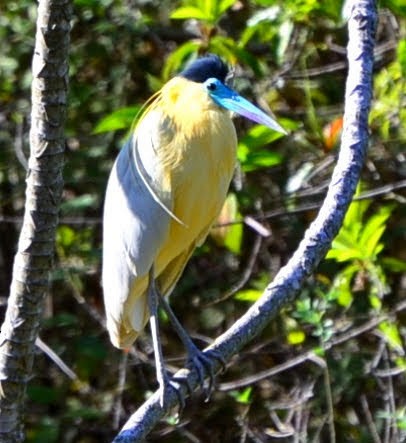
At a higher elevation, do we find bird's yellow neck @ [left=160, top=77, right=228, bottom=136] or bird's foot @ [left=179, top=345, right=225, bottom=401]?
bird's yellow neck @ [left=160, top=77, right=228, bottom=136]

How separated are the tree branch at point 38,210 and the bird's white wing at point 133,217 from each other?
69cm

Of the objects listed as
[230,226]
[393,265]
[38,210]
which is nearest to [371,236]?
[393,265]

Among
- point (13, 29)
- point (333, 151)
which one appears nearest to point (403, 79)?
point (333, 151)

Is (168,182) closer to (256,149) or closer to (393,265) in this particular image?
(256,149)

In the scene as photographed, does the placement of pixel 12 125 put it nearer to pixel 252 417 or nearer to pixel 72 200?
pixel 72 200

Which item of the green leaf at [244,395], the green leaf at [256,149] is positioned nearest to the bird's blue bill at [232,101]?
the green leaf at [256,149]

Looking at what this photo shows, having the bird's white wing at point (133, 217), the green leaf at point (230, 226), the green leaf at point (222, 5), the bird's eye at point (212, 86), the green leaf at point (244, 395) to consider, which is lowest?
the green leaf at point (244, 395)

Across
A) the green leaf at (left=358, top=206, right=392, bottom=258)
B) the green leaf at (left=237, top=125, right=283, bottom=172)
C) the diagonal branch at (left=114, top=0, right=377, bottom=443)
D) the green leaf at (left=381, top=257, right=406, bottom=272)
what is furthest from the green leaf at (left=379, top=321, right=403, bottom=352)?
the diagonal branch at (left=114, top=0, right=377, bottom=443)

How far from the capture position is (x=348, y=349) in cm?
397

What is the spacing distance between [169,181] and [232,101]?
9.6 inches

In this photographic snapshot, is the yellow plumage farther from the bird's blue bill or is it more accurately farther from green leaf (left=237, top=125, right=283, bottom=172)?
green leaf (left=237, top=125, right=283, bottom=172)

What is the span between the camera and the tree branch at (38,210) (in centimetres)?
201

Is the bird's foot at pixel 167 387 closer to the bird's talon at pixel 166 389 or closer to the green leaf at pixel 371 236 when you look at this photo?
the bird's talon at pixel 166 389

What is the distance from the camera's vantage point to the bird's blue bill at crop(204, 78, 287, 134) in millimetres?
2930
